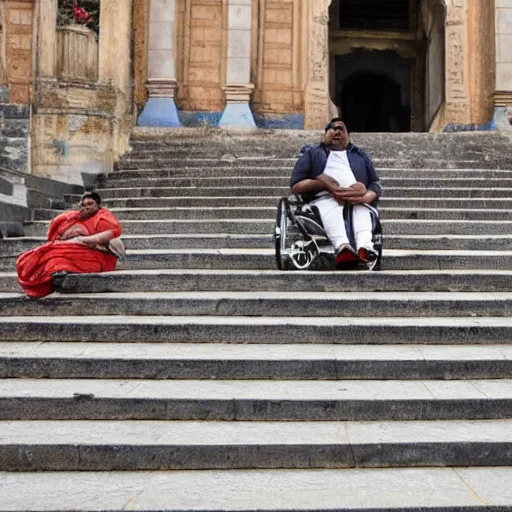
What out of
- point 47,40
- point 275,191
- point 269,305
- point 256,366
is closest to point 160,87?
point 47,40

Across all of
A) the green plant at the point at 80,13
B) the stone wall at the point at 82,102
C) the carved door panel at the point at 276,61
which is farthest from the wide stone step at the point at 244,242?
the carved door panel at the point at 276,61

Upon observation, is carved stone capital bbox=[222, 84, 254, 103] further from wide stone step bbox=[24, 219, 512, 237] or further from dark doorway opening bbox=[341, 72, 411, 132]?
dark doorway opening bbox=[341, 72, 411, 132]

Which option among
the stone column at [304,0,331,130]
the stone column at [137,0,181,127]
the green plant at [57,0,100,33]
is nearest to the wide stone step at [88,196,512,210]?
the green plant at [57,0,100,33]

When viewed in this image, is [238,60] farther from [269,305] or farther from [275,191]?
[269,305]

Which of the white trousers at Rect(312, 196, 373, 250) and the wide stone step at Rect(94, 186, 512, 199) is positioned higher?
the wide stone step at Rect(94, 186, 512, 199)

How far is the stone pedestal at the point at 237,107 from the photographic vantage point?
12617 mm

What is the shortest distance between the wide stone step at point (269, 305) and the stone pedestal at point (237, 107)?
8012 millimetres

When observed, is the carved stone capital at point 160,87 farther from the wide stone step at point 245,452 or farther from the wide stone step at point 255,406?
the wide stone step at point 245,452

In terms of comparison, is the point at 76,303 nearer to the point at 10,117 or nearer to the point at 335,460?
the point at 335,460

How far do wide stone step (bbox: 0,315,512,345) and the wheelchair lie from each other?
1161mm

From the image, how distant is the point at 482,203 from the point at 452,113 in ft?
18.1

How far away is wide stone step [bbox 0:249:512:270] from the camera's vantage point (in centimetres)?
591

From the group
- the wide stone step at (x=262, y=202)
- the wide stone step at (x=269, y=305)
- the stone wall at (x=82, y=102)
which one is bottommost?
the wide stone step at (x=269, y=305)

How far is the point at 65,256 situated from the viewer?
5.40m
